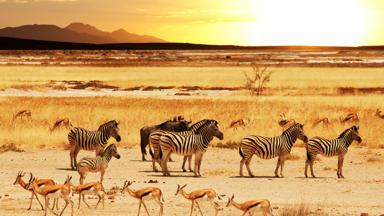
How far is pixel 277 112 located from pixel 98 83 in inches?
1120

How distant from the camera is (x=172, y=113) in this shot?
32875 millimetres

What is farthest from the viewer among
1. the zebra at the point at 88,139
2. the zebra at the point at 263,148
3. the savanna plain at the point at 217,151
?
the zebra at the point at 88,139

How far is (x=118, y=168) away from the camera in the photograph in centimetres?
2052

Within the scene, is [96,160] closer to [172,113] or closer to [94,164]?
[94,164]

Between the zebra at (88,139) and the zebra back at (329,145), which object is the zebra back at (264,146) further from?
the zebra at (88,139)

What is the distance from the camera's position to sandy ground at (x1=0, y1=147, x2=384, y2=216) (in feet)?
47.7

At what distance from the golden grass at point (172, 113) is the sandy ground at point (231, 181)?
7.87 feet

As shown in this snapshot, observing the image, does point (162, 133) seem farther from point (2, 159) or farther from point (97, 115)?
point (97, 115)

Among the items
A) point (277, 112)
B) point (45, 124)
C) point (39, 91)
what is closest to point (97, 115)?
point (45, 124)

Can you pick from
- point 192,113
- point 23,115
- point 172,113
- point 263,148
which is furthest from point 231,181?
point 172,113

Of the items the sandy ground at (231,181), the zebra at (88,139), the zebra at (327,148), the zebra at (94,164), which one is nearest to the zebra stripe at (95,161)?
the zebra at (94,164)

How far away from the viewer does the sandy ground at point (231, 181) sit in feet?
47.7

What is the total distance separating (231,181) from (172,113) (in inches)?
586

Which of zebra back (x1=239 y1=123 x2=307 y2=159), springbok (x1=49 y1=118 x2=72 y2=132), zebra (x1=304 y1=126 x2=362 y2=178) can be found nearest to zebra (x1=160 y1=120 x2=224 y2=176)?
zebra back (x1=239 y1=123 x2=307 y2=159)
